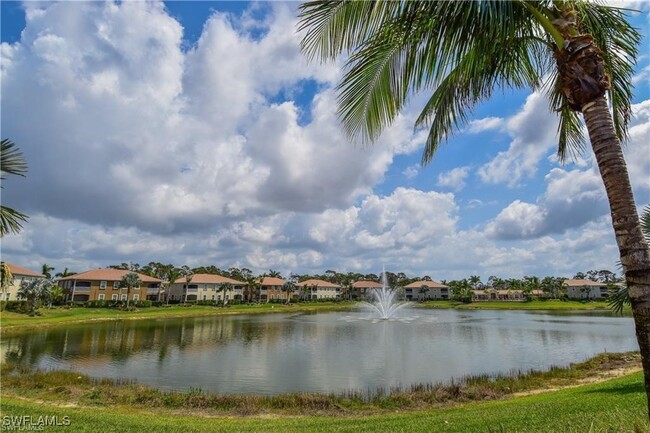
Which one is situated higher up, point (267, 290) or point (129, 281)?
point (129, 281)

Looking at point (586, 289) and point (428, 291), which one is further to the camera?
point (428, 291)

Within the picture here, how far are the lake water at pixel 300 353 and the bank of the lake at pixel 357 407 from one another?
256 cm

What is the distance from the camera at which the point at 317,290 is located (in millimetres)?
120250

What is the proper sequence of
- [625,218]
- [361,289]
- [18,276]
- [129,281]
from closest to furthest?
1. [625,218]
2. [18,276]
3. [129,281]
4. [361,289]

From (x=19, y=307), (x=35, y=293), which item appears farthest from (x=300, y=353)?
(x=35, y=293)

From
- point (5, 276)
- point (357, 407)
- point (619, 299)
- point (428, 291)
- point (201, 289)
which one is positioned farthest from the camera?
point (428, 291)

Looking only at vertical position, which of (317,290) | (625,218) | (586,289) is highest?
(317,290)

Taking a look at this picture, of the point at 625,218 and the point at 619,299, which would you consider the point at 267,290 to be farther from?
the point at 625,218

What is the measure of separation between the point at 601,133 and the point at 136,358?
28947mm

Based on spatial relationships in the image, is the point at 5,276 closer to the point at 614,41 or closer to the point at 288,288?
the point at 614,41

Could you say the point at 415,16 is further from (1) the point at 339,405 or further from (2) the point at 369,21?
(1) the point at 339,405

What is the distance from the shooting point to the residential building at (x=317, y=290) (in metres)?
117

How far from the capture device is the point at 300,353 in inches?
1097

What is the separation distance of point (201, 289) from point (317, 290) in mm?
39317
